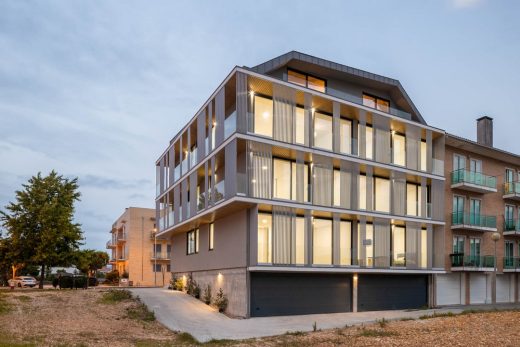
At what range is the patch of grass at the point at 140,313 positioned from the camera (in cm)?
2206

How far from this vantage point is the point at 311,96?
25.2 m

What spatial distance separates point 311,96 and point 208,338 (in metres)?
14.1

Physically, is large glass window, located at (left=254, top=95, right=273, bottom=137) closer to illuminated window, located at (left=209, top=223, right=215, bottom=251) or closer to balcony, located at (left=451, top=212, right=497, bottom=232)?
illuminated window, located at (left=209, top=223, right=215, bottom=251)

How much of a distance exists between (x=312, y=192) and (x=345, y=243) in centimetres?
401

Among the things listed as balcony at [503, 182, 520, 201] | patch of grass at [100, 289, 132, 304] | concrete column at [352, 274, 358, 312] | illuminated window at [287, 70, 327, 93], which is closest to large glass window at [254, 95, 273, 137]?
illuminated window at [287, 70, 327, 93]

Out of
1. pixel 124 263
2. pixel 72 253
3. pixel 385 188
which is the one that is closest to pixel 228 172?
pixel 385 188

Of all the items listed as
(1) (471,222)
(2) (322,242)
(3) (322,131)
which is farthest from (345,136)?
(1) (471,222)

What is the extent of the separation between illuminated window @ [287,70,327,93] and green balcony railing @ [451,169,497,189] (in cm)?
1184

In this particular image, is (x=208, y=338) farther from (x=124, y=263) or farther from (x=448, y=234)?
(x=124, y=263)

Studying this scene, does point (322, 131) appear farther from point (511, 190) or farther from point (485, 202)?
point (511, 190)

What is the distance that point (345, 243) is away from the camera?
86.6 feet

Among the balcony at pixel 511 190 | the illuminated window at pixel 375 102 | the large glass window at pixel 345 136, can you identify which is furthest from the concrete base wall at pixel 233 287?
the balcony at pixel 511 190

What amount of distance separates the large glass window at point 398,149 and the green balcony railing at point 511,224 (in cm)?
1279

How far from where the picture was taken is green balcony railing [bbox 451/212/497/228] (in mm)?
31688
